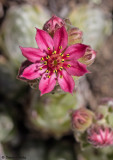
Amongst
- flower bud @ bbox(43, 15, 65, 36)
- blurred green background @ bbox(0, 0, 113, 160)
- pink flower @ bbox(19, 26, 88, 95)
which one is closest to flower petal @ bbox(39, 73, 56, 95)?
pink flower @ bbox(19, 26, 88, 95)

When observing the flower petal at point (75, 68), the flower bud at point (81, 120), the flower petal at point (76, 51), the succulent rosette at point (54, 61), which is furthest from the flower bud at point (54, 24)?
the flower bud at point (81, 120)

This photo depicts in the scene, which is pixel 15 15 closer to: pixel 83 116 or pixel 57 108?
pixel 57 108

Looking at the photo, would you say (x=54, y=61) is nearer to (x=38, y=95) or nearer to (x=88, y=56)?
(x=88, y=56)

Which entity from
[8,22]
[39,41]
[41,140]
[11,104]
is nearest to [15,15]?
[8,22]

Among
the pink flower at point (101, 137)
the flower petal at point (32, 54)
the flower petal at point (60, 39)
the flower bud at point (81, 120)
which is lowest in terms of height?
the pink flower at point (101, 137)

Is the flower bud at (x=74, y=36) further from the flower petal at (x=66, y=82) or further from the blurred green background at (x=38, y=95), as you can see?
the blurred green background at (x=38, y=95)

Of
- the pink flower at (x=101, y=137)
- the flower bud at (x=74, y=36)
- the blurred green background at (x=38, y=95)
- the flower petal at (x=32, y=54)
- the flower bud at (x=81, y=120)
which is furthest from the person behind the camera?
the blurred green background at (x=38, y=95)
